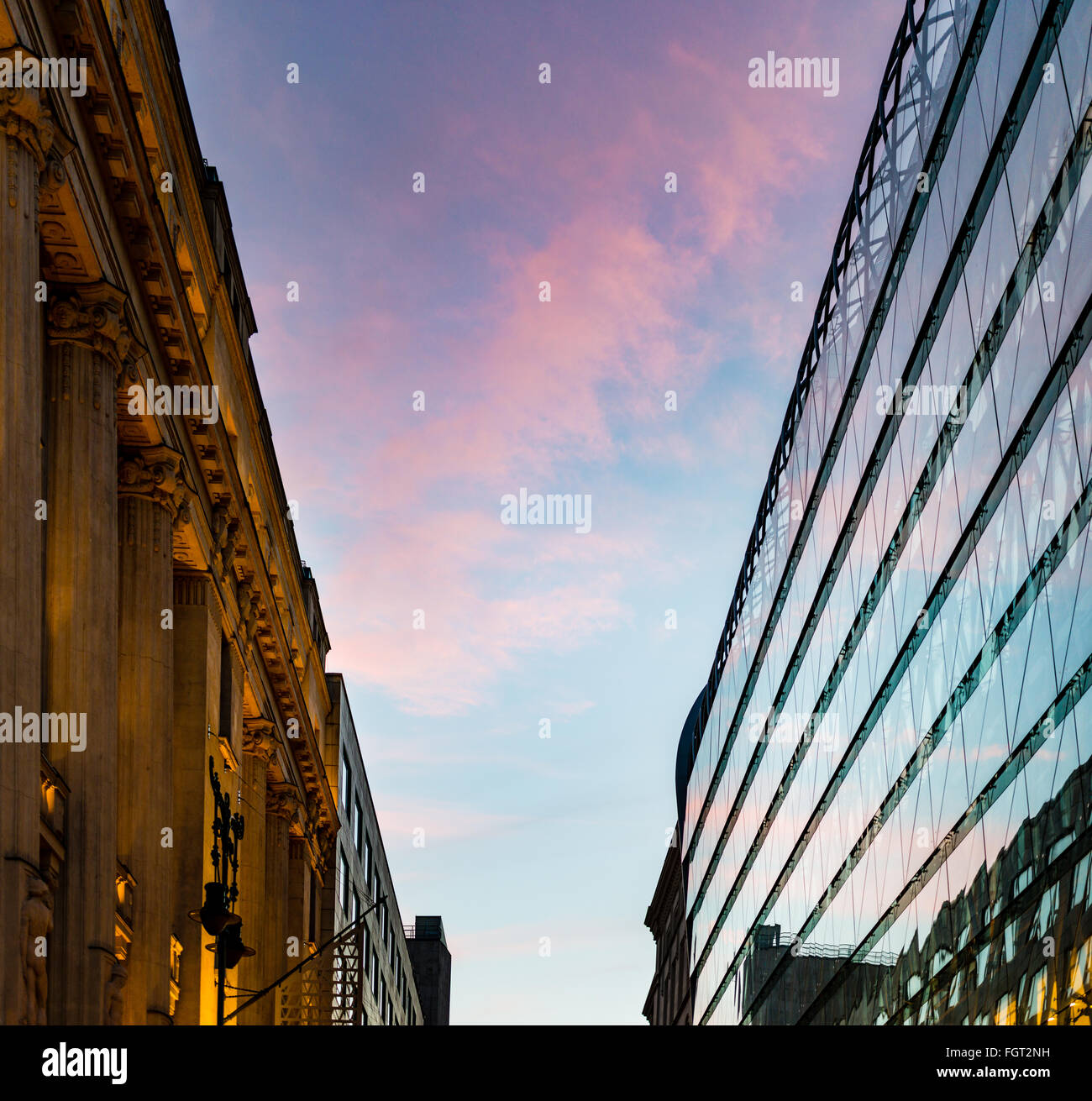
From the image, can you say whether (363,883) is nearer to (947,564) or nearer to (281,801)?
(281,801)

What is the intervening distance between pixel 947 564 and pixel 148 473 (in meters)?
19.0

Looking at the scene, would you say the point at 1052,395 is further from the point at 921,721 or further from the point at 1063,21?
the point at 921,721

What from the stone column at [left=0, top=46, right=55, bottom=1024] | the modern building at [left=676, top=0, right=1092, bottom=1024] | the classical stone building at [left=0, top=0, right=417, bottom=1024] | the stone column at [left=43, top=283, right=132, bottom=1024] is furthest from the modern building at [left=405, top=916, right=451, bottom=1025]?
the stone column at [left=0, top=46, right=55, bottom=1024]

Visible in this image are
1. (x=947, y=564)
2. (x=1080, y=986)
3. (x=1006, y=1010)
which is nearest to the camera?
(x=1080, y=986)

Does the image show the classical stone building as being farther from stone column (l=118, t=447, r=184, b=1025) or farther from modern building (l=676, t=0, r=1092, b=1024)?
modern building (l=676, t=0, r=1092, b=1024)

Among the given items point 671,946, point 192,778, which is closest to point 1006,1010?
point 192,778

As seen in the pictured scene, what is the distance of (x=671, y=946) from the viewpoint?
374ft

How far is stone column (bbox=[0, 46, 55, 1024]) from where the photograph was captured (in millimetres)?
18125

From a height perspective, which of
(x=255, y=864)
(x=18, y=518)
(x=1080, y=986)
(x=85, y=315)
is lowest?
(x=1080, y=986)

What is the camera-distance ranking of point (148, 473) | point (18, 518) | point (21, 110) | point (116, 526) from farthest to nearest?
point (148, 473) → point (116, 526) → point (21, 110) → point (18, 518)

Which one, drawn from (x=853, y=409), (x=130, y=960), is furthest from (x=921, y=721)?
(x=130, y=960)

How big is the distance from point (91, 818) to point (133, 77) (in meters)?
12.4

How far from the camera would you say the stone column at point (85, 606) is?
22.5 metres

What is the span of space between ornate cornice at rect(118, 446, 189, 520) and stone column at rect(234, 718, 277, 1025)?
47.2ft
